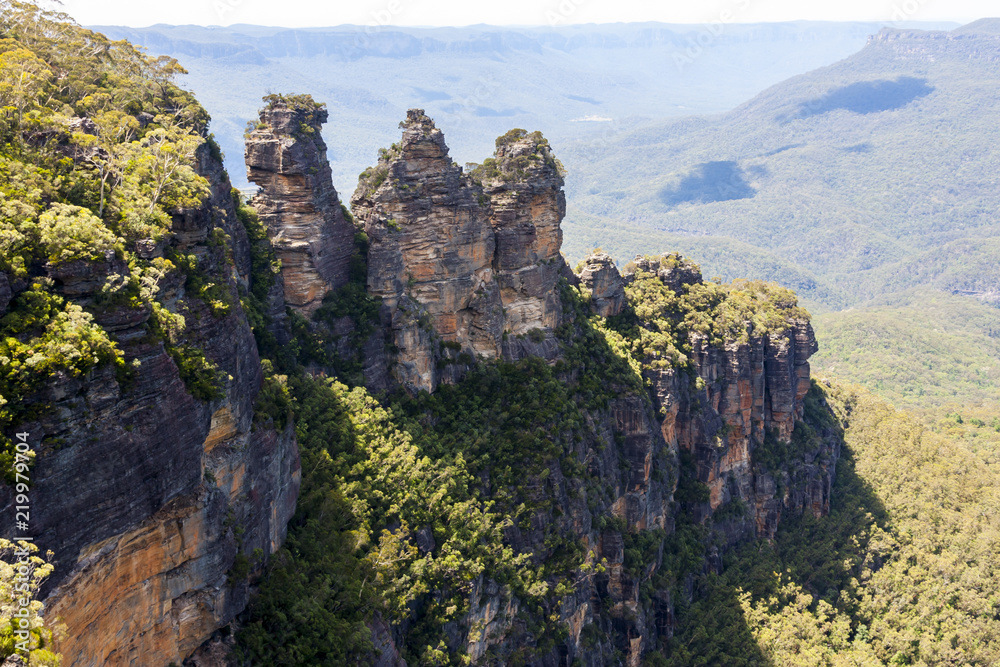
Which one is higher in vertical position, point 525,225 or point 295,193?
point 295,193

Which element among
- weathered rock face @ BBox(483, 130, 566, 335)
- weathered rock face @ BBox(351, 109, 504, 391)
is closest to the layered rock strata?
weathered rock face @ BBox(483, 130, 566, 335)

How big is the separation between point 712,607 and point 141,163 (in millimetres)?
49634

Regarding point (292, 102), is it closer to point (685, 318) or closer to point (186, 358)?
point (186, 358)

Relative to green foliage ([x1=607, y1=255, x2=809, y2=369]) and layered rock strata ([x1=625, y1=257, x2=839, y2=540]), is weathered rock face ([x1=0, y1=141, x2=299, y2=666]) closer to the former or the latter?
green foliage ([x1=607, y1=255, x2=809, y2=369])

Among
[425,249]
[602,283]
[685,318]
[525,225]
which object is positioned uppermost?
[525,225]

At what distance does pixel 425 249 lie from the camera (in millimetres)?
45750

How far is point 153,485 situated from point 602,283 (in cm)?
4187

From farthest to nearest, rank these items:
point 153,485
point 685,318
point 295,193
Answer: point 685,318 < point 295,193 < point 153,485

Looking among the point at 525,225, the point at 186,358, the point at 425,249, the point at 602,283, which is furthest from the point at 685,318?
the point at 186,358

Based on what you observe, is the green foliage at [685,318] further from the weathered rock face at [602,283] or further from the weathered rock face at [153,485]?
the weathered rock face at [153,485]

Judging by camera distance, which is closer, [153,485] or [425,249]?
[153,485]

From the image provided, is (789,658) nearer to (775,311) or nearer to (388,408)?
(775,311)

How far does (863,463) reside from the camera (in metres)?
71.7

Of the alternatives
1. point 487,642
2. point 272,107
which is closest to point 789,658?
point 487,642
